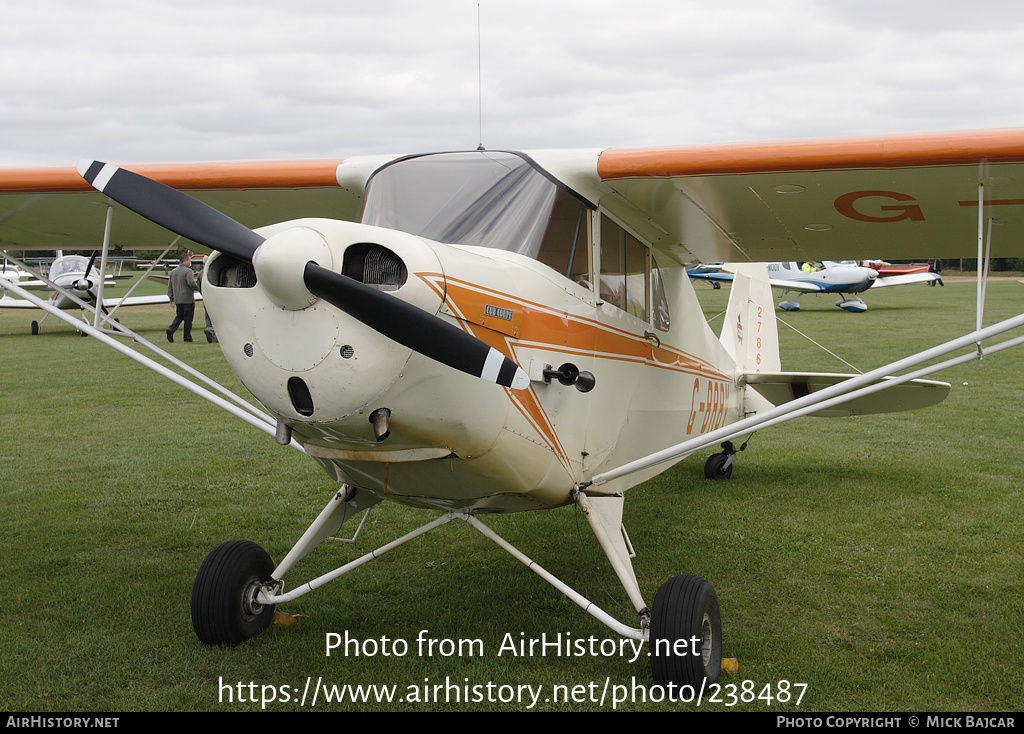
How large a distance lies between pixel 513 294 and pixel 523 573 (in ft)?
8.11

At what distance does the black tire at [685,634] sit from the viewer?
3.57 m

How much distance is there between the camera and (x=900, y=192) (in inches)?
170

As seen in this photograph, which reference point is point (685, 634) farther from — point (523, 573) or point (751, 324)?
point (751, 324)

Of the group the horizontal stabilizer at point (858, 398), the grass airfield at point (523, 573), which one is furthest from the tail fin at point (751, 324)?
the grass airfield at point (523, 573)

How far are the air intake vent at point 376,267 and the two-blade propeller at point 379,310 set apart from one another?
13 cm

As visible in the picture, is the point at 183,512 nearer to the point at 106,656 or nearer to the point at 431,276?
the point at 106,656

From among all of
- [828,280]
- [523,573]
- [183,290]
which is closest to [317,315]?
[523,573]

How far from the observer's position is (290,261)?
259 centimetres

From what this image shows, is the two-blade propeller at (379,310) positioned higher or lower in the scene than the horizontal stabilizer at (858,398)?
higher

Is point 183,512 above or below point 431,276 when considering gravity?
below

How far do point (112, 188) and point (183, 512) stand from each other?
12.9 feet

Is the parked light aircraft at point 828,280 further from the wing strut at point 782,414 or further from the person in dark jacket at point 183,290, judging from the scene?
the wing strut at point 782,414
